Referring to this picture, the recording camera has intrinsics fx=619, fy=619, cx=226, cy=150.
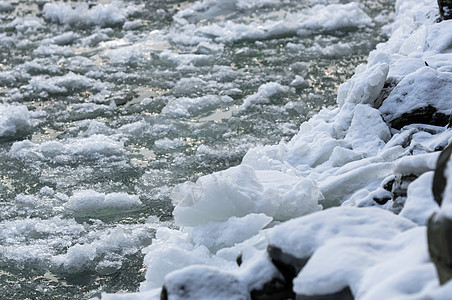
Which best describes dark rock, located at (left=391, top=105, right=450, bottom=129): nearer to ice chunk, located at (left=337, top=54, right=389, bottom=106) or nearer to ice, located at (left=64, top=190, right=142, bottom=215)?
ice chunk, located at (left=337, top=54, right=389, bottom=106)

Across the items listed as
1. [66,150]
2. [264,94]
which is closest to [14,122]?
[66,150]

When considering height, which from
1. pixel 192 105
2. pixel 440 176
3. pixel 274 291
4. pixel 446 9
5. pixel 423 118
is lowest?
pixel 192 105

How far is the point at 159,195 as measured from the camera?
6043 millimetres

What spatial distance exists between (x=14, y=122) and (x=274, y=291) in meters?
5.48

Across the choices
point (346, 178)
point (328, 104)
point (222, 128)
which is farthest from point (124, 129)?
point (346, 178)

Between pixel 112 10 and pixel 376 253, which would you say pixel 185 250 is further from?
pixel 112 10

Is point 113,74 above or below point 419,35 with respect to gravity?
below

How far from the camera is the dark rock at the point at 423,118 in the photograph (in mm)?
5465

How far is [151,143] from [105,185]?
3.35 feet

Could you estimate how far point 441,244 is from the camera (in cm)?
241

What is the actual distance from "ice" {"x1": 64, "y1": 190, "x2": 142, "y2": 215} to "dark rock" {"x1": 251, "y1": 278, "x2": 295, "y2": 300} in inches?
115

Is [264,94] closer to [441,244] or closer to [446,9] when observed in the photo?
[446,9]

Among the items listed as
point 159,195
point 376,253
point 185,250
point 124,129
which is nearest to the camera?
point 376,253

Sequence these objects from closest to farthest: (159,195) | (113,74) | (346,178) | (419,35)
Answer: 1. (346,178)
2. (159,195)
3. (419,35)
4. (113,74)
